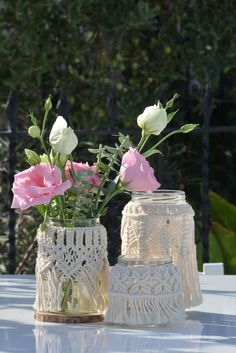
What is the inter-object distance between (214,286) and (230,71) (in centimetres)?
294

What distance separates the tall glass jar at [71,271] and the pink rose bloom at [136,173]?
0.33 feet

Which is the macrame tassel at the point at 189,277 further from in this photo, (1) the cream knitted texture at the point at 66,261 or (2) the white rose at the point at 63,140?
(2) the white rose at the point at 63,140

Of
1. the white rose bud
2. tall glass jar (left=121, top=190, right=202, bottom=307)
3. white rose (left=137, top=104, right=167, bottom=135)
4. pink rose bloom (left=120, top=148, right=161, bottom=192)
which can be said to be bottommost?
tall glass jar (left=121, top=190, right=202, bottom=307)

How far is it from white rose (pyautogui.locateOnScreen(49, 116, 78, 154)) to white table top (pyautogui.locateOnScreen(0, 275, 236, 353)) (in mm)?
331

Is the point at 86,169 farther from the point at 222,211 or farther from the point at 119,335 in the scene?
the point at 222,211

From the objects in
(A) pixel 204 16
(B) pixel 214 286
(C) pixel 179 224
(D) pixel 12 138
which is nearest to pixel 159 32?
(A) pixel 204 16

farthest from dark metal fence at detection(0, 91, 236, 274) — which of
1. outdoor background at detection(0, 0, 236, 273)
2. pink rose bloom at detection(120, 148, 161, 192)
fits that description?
pink rose bloom at detection(120, 148, 161, 192)

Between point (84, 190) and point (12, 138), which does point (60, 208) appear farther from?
point (12, 138)

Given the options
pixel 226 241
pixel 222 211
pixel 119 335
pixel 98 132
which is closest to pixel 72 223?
pixel 119 335

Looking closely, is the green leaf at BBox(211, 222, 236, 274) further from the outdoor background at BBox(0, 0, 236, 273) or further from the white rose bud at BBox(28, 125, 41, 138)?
the white rose bud at BBox(28, 125, 41, 138)

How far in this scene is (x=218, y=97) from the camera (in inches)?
208

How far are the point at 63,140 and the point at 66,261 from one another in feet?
0.74

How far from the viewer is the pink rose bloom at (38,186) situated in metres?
1.90

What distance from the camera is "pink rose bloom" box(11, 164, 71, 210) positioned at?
1896 mm
